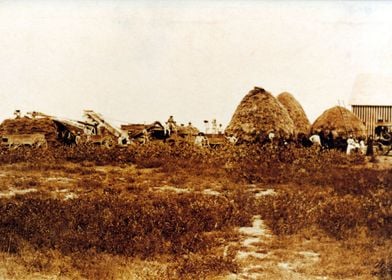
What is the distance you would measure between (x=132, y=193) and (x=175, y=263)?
3641 millimetres

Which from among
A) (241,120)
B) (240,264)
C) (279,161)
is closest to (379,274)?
(240,264)

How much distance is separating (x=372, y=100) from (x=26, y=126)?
1642 centimetres

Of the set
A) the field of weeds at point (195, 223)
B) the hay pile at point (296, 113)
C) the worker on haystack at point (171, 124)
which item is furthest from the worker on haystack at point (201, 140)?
the hay pile at point (296, 113)

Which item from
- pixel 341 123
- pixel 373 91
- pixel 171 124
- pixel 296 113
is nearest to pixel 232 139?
pixel 171 124

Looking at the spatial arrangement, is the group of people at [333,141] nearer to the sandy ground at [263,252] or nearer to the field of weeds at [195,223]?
the field of weeds at [195,223]

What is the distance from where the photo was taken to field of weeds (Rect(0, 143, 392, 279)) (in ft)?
17.6

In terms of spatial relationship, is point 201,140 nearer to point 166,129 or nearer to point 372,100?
point 166,129

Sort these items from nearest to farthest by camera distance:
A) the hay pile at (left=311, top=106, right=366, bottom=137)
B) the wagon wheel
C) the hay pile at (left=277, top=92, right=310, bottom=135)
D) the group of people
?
the wagon wheel < the group of people < the hay pile at (left=311, top=106, right=366, bottom=137) < the hay pile at (left=277, top=92, right=310, bottom=135)

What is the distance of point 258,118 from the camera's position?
18.8 m

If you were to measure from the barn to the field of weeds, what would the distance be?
378 inches

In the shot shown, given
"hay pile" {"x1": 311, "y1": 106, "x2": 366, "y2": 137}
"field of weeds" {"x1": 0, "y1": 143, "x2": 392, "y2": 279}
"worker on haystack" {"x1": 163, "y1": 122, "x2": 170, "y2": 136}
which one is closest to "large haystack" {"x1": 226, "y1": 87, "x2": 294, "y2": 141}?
"hay pile" {"x1": 311, "y1": 106, "x2": 366, "y2": 137}

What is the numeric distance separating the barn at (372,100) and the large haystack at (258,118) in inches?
146

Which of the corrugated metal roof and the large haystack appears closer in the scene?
the large haystack

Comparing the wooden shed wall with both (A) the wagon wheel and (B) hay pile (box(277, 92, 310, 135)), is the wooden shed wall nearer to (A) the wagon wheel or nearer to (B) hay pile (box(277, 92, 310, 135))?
(B) hay pile (box(277, 92, 310, 135))
